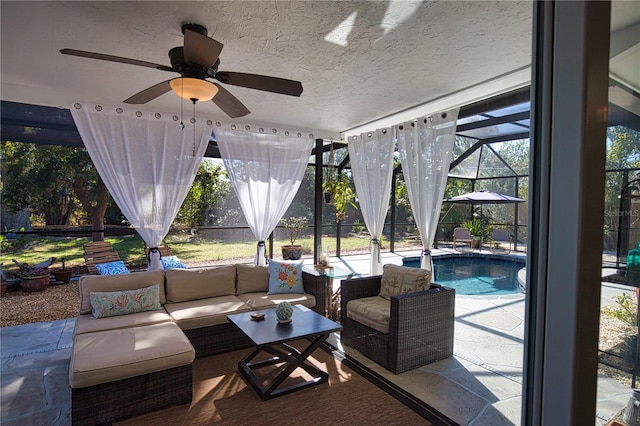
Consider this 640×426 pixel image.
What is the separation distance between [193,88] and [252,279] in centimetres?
235

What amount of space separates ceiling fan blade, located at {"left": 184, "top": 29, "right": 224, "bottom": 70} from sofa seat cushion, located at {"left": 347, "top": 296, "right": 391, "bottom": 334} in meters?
2.42

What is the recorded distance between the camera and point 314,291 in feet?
13.0

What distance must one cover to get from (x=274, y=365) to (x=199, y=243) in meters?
2.47

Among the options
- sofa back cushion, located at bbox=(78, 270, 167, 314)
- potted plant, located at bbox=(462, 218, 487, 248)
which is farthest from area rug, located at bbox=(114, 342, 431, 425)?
potted plant, located at bbox=(462, 218, 487, 248)

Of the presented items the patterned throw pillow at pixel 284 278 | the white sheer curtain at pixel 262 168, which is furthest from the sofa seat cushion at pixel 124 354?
the white sheer curtain at pixel 262 168

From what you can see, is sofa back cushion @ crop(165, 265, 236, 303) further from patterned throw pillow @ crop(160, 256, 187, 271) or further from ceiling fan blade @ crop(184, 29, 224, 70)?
ceiling fan blade @ crop(184, 29, 224, 70)

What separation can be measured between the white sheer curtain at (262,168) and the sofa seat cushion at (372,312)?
6.23 ft

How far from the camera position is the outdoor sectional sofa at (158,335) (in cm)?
226

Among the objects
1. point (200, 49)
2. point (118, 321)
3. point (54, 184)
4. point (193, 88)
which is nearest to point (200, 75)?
point (193, 88)

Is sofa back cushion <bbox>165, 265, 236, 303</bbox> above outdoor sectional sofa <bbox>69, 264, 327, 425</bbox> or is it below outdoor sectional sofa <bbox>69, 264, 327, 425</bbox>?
above

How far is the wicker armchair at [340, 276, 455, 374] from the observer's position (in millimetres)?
2920

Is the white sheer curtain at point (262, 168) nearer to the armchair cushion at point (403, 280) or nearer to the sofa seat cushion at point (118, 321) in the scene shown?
the sofa seat cushion at point (118, 321)

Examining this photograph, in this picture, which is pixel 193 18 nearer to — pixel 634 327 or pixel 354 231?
pixel 634 327

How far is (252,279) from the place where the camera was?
4.05 meters
